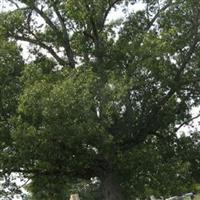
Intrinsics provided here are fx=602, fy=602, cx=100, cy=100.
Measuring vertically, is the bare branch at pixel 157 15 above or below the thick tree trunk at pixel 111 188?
above

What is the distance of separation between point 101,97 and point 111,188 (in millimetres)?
5256

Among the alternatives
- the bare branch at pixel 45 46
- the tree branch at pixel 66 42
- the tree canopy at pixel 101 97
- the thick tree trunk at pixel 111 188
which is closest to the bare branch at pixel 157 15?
the tree canopy at pixel 101 97

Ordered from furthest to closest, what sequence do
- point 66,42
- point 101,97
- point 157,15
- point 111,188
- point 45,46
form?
point 45,46 → point 66,42 → point 157,15 → point 111,188 → point 101,97

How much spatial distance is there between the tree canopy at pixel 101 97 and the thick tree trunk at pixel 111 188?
45 mm

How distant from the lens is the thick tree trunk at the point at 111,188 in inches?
1031

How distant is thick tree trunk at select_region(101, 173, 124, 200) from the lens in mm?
26188

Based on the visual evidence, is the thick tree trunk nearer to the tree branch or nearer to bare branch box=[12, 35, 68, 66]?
the tree branch

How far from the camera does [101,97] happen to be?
22.9m

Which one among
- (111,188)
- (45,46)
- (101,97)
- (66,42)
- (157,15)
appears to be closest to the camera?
(101,97)

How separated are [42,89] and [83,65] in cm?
464

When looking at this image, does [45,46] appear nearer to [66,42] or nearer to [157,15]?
[66,42]

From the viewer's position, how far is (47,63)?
27.5 m

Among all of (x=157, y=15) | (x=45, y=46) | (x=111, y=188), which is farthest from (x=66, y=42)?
(x=111, y=188)

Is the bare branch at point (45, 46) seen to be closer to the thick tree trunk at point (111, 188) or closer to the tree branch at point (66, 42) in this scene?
the tree branch at point (66, 42)
